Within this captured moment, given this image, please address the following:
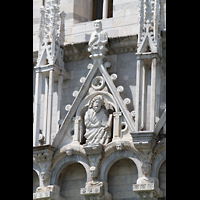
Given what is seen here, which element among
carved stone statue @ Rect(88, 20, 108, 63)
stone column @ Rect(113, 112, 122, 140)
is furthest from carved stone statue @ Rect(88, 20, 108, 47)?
stone column @ Rect(113, 112, 122, 140)

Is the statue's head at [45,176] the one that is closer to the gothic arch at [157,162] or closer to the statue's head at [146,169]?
the statue's head at [146,169]

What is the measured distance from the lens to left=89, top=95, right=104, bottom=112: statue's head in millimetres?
13492

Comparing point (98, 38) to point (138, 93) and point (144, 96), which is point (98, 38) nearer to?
point (138, 93)

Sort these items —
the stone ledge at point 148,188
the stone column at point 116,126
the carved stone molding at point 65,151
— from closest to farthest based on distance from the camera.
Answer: the stone ledge at point 148,188, the stone column at point 116,126, the carved stone molding at point 65,151

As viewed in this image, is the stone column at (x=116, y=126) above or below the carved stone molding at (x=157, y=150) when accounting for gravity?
above

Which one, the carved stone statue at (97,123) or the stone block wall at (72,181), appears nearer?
the carved stone statue at (97,123)

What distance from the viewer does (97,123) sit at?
1339cm

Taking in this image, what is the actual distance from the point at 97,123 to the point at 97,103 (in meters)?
0.43

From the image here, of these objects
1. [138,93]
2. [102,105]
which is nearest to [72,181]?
[102,105]

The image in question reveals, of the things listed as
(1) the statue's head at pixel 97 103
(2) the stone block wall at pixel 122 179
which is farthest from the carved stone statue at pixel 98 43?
(2) the stone block wall at pixel 122 179

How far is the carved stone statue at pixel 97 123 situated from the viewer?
1335 cm
